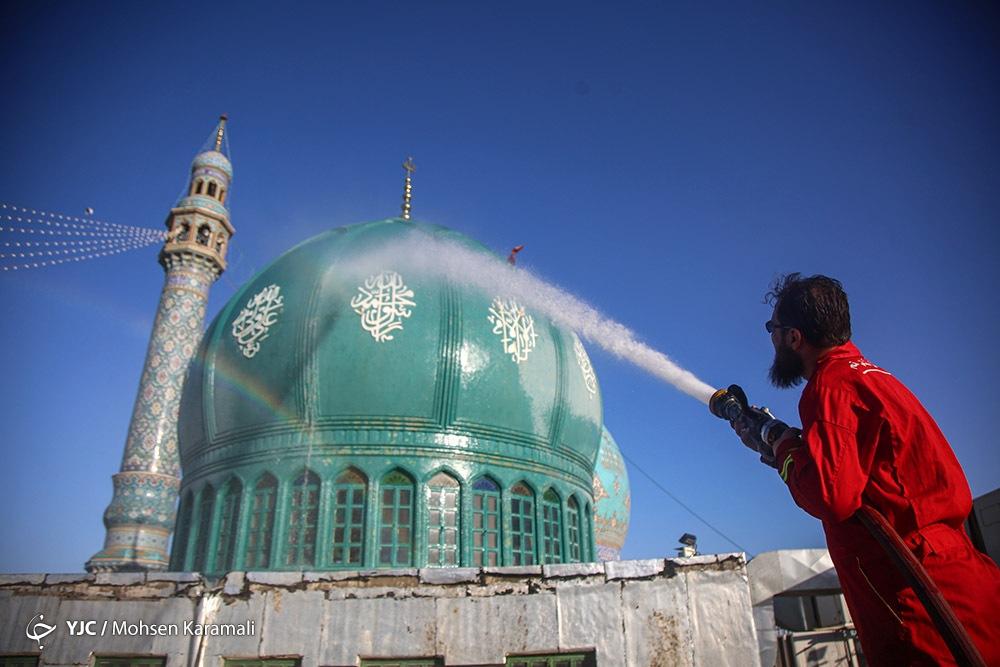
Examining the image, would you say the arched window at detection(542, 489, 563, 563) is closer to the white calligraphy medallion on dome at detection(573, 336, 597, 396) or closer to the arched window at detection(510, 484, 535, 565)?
the arched window at detection(510, 484, 535, 565)

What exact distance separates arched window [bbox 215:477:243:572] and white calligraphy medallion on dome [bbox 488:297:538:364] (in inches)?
219

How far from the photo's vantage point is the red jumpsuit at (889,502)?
2.17 meters

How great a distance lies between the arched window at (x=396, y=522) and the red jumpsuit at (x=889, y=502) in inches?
386

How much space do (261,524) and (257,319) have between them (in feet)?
13.0

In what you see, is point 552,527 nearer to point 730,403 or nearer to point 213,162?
point 730,403

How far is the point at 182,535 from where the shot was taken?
13469 mm

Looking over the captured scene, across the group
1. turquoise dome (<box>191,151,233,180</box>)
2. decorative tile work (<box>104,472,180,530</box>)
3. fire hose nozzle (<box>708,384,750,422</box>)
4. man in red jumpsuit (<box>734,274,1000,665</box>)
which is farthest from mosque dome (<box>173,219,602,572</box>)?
turquoise dome (<box>191,151,233,180</box>)

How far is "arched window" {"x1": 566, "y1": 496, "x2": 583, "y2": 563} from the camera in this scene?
13.5 metres

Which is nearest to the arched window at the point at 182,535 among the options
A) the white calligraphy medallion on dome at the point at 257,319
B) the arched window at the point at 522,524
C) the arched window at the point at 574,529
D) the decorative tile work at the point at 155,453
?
the white calligraphy medallion on dome at the point at 257,319

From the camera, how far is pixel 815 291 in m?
2.68

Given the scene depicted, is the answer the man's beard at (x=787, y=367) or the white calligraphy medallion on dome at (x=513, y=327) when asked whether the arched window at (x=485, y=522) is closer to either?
the white calligraphy medallion on dome at (x=513, y=327)

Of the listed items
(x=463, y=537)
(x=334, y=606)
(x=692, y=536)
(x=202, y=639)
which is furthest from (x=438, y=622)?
(x=692, y=536)

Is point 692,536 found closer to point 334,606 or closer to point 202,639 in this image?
point 334,606

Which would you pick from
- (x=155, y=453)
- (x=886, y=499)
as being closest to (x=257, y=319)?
(x=886, y=499)
